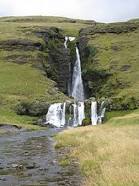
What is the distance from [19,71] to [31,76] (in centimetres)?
707

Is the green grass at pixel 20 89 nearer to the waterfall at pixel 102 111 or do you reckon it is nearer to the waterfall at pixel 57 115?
the waterfall at pixel 57 115

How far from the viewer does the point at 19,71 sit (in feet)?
565

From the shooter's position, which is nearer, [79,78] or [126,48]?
[79,78]

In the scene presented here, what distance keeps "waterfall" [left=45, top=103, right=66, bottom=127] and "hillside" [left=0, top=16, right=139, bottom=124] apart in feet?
9.26

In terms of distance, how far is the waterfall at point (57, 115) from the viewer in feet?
411

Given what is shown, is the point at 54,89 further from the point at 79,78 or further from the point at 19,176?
the point at 19,176

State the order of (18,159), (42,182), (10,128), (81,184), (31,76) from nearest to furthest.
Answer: (81,184), (42,182), (18,159), (10,128), (31,76)

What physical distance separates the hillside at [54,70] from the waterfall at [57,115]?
2.82m

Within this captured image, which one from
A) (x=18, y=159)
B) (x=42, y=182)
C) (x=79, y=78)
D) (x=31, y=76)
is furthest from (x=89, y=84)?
(x=42, y=182)

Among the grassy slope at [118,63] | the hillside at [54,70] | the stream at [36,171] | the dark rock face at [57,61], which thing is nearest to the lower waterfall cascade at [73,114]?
the hillside at [54,70]

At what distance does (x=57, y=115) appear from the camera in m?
126

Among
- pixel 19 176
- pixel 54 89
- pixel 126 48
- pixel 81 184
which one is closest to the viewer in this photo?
pixel 81 184

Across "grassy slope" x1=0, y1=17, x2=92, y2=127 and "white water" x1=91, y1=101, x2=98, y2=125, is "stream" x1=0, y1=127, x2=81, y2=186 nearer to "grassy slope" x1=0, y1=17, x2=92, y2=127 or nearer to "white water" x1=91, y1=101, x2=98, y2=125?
"grassy slope" x1=0, y1=17, x2=92, y2=127

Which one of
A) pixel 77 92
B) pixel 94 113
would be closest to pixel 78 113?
pixel 94 113
